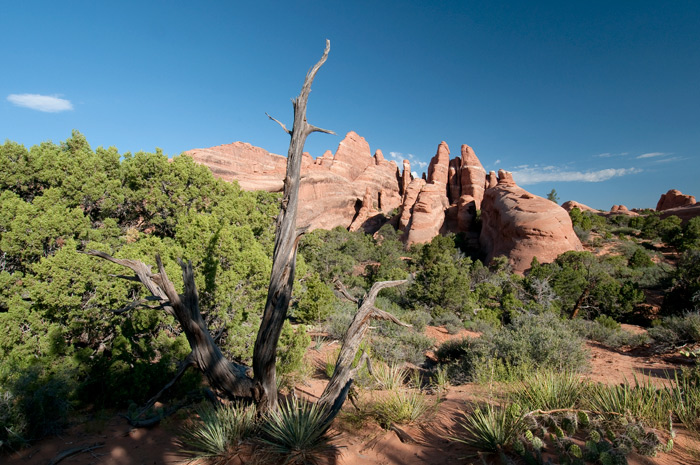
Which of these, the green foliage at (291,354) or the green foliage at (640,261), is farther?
the green foliage at (640,261)

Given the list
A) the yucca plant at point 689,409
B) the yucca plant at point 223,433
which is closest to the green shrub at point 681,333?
the yucca plant at point 689,409

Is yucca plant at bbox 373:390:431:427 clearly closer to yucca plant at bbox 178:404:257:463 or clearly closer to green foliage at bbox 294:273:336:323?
yucca plant at bbox 178:404:257:463

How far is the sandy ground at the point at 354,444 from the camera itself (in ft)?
11.2

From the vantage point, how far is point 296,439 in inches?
138

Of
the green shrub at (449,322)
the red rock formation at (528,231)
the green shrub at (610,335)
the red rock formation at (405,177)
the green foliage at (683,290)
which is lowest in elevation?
the green shrub at (449,322)

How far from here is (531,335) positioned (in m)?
7.20

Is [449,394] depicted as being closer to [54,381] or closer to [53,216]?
[54,381]

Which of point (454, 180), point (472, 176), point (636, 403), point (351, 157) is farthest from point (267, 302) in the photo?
point (351, 157)

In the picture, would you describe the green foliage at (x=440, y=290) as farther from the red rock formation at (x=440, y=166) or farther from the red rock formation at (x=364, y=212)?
the red rock formation at (x=440, y=166)

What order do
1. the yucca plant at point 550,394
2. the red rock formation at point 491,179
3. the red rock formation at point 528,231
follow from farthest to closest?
the red rock formation at point 491,179
the red rock formation at point 528,231
the yucca plant at point 550,394

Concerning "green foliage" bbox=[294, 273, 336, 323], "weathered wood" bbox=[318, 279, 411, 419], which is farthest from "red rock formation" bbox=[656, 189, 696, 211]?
"weathered wood" bbox=[318, 279, 411, 419]

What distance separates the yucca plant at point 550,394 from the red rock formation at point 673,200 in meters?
58.2

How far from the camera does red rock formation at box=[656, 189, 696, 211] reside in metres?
44.4

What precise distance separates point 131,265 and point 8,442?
3.51 meters
